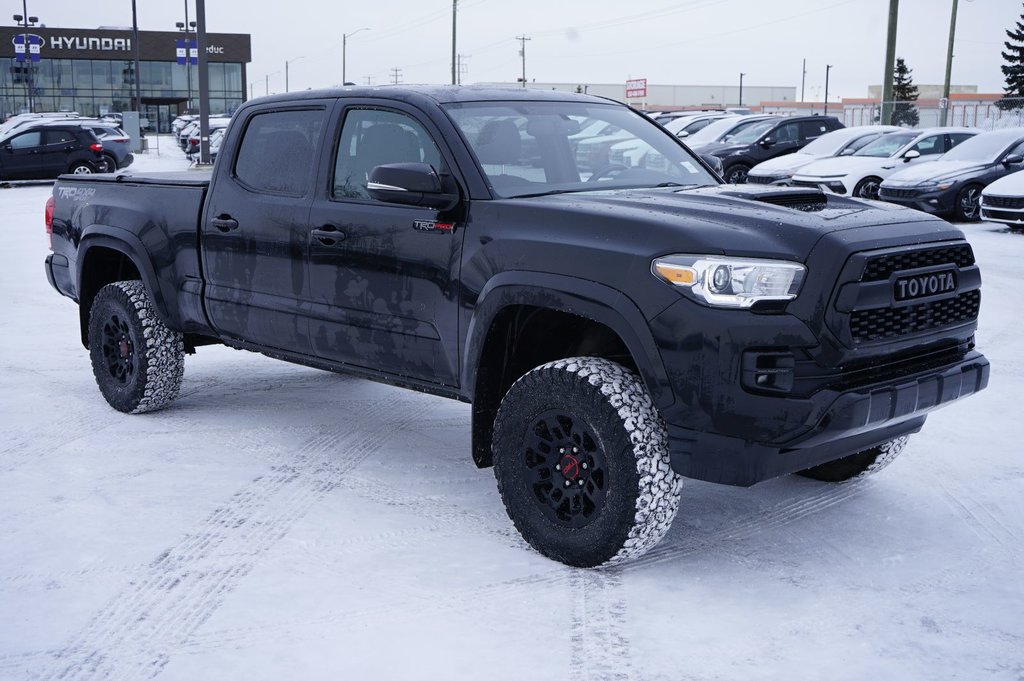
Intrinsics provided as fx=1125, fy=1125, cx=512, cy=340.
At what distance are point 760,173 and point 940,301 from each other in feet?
56.9

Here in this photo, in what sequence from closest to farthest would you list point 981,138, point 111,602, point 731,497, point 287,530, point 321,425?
point 111,602
point 287,530
point 731,497
point 321,425
point 981,138

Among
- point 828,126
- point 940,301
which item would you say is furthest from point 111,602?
point 828,126

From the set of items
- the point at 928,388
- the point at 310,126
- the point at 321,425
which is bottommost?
the point at 321,425

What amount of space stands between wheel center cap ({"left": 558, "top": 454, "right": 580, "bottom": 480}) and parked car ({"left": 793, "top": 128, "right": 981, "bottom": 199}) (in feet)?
50.3

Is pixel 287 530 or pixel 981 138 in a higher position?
pixel 981 138

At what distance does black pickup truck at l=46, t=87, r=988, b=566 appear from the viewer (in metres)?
3.77

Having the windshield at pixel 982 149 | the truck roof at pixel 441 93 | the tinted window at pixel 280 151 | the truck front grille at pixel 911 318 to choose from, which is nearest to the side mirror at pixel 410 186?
the truck roof at pixel 441 93

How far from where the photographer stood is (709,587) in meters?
4.13

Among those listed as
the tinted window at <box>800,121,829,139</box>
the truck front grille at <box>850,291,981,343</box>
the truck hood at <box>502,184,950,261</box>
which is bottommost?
the truck front grille at <box>850,291,981,343</box>

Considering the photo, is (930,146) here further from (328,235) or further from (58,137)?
(58,137)

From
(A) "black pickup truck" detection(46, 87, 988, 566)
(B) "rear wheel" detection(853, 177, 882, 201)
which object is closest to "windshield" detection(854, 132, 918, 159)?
(B) "rear wheel" detection(853, 177, 882, 201)

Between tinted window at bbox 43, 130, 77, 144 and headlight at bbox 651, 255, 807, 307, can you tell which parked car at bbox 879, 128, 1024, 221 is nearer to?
headlight at bbox 651, 255, 807, 307

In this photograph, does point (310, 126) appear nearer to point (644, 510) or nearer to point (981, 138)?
point (644, 510)

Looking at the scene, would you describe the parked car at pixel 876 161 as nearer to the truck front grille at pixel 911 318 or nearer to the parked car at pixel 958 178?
the parked car at pixel 958 178
